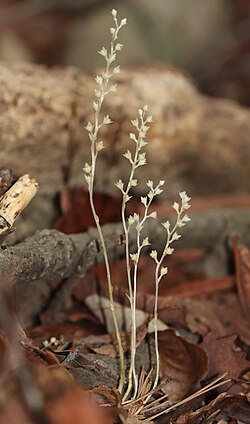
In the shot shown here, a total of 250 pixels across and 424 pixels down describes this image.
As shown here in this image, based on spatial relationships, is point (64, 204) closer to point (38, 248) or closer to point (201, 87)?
point (38, 248)

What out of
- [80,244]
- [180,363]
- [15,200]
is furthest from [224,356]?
[15,200]

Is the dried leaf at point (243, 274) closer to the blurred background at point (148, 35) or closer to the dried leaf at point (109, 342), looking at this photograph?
the dried leaf at point (109, 342)

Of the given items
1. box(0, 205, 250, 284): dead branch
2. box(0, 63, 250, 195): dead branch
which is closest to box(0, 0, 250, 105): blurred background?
box(0, 63, 250, 195): dead branch

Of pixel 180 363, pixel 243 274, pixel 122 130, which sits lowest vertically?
pixel 180 363

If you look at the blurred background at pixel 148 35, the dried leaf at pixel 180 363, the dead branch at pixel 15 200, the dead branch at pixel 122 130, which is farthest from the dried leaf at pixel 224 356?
the blurred background at pixel 148 35

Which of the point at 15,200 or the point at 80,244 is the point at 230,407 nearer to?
the point at 80,244

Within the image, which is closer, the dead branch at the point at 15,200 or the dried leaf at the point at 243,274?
the dead branch at the point at 15,200

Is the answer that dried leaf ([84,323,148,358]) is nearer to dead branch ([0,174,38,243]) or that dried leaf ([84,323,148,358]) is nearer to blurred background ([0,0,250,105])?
dead branch ([0,174,38,243])
